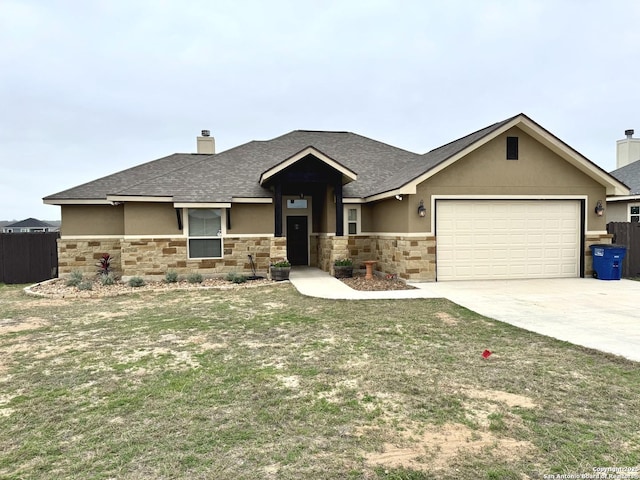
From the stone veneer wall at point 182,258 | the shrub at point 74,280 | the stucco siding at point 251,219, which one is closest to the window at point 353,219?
the stucco siding at point 251,219

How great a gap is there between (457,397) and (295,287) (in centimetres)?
744

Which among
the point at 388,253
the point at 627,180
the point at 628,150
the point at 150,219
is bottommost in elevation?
the point at 388,253

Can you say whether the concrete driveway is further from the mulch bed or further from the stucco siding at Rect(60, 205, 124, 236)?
the stucco siding at Rect(60, 205, 124, 236)

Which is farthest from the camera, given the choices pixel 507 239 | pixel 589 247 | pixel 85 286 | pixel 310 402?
pixel 589 247

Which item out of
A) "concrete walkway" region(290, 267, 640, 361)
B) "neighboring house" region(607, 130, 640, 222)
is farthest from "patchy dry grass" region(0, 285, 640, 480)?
"neighboring house" region(607, 130, 640, 222)

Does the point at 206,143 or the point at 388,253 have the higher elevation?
the point at 206,143

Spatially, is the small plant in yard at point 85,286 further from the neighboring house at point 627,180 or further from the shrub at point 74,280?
the neighboring house at point 627,180

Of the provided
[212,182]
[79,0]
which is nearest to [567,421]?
[212,182]

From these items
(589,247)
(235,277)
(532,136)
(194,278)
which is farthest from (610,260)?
(194,278)

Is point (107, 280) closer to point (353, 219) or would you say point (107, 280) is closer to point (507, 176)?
point (353, 219)

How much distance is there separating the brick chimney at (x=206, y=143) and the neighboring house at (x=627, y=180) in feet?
54.1

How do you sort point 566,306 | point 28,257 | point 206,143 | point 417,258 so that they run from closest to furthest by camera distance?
point 566,306, point 417,258, point 28,257, point 206,143

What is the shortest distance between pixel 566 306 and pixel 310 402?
7.00 m

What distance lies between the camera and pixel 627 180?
58.7 ft
